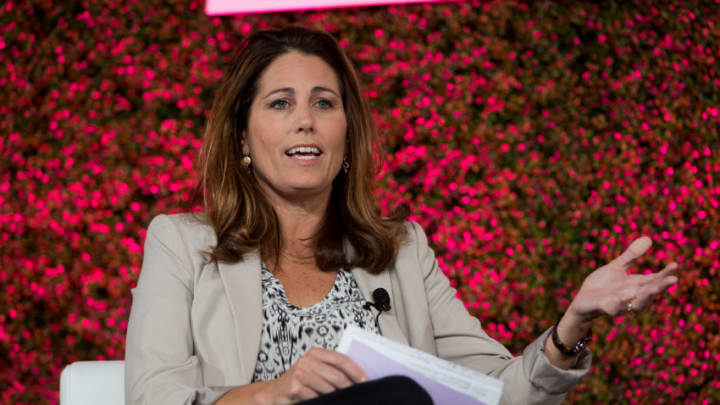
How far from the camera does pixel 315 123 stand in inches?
63.9

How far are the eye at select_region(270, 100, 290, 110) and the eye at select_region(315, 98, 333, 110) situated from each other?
0.25 feet

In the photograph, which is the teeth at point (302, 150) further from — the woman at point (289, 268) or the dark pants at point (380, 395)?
the dark pants at point (380, 395)

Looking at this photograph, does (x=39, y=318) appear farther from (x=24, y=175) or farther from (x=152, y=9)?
(x=152, y=9)

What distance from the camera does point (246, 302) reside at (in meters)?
1.47

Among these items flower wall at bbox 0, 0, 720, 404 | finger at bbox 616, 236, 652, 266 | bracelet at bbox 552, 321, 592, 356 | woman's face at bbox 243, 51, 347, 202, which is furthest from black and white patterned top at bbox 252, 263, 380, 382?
flower wall at bbox 0, 0, 720, 404

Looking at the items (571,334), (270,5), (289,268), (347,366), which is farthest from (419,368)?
(270,5)

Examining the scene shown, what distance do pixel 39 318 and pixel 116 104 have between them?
→ 3.37ft

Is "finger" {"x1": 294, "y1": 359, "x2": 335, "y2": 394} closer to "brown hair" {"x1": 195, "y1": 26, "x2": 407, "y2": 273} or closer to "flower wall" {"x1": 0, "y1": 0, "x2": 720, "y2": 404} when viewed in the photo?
"brown hair" {"x1": 195, "y1": 26, "x2": 407, "y2": 273}

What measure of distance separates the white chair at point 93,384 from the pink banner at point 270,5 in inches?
81.5

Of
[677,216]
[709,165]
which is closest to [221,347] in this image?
[677,216]

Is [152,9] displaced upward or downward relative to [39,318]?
upward

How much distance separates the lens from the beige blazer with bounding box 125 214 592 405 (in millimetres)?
1294

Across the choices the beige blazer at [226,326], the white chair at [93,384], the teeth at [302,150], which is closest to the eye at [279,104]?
the teeth at [302,150]

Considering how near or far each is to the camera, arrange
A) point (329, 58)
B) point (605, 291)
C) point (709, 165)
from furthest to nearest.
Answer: point (709, 165)
point (329, 58)
point (605, 291)
